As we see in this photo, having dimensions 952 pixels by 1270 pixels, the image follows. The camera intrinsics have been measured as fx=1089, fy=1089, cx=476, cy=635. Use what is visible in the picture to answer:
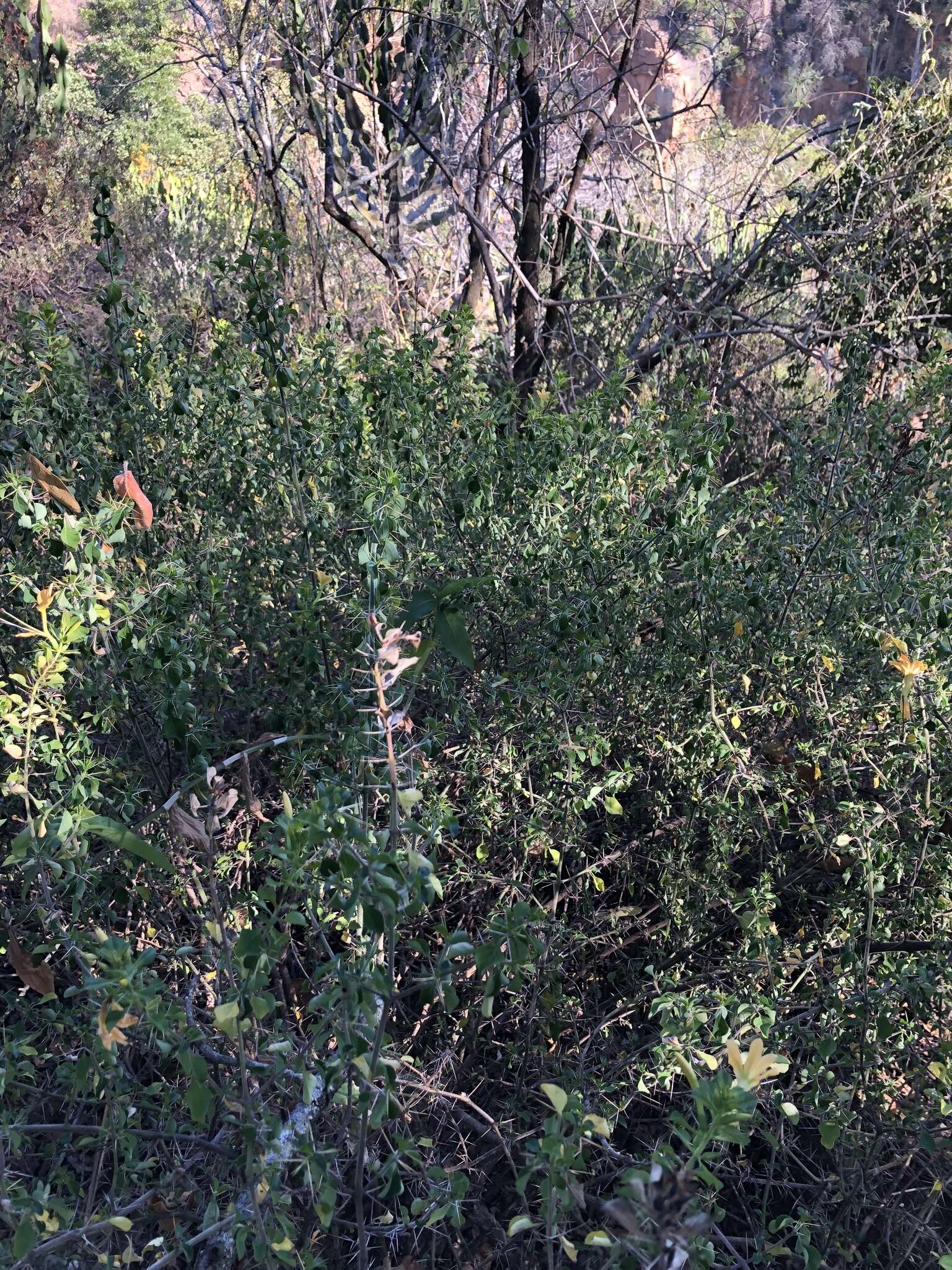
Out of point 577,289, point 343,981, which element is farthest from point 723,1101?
point 577,289

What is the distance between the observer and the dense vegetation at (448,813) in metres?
1.41

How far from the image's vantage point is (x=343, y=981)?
48.0 inches

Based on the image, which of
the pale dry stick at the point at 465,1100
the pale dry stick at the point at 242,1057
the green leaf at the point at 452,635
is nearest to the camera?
the pale dry stick at the point at 242,1057

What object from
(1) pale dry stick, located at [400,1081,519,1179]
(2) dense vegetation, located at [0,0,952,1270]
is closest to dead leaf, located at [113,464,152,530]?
(2) dense vegetation, located at [0,0,952,1270]

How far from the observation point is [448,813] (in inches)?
65.7

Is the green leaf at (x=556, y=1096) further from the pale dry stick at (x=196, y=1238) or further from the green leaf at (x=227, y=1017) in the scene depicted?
the pale dry stick at (x=196, y=1238)

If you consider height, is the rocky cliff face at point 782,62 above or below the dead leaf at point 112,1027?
above

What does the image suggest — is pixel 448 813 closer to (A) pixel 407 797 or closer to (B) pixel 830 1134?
(A) pixel 407 797

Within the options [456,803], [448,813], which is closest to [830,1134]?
[448,813]

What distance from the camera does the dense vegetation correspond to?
1413 mm

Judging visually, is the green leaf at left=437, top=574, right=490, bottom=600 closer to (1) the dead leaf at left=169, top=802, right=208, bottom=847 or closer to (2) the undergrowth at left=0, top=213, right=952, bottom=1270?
(2) the undergrowth at left=0, top=213, right=952, bottom=1270

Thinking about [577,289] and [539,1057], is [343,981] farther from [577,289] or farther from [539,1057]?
[577,289]

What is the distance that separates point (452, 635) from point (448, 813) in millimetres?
302

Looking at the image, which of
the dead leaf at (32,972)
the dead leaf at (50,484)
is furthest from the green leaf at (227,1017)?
the dead leaf at (50,484)
